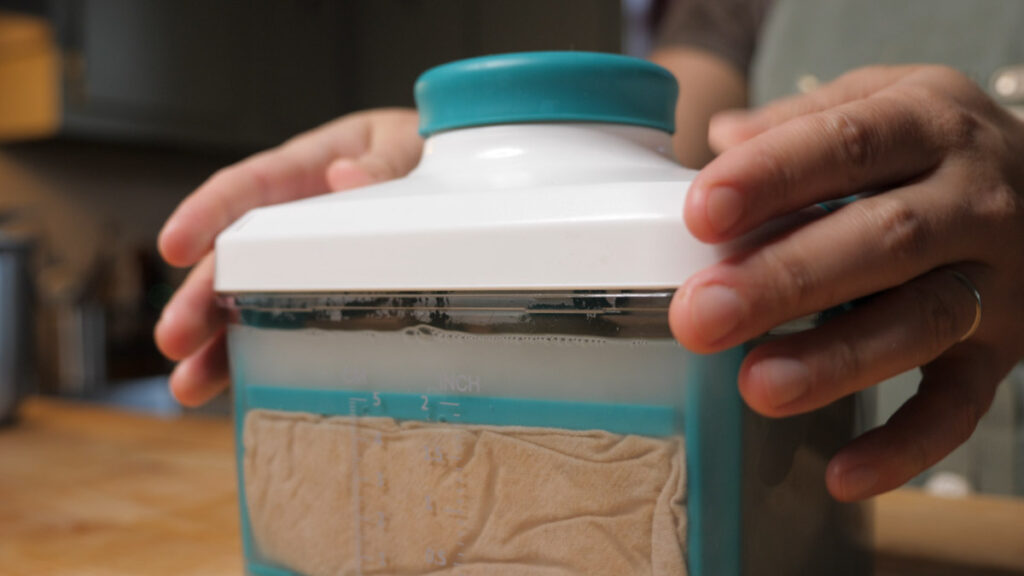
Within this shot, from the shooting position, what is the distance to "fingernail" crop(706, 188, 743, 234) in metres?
0.23

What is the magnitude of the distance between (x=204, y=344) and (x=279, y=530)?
0.15 m

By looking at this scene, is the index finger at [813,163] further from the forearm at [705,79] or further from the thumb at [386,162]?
the forearm at [705,79]

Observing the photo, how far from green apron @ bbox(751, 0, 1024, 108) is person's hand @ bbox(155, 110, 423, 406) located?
60cm

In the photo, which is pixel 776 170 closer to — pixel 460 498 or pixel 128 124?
pixel 460 498

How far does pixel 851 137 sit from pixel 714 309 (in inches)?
3.5

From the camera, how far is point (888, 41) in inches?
35.3

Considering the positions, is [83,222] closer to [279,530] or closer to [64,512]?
[64,512]

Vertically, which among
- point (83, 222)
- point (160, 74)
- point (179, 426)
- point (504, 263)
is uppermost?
point (160, 74)

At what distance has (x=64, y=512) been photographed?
60cm

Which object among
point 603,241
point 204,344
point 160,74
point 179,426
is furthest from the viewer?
point 160,74

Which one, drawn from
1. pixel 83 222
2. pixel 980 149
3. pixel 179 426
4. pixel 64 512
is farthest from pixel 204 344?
pixel 83 222

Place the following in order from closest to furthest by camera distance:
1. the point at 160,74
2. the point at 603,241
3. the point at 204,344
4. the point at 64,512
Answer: the point at 603,241 → the point at 204,344 → the point at 64,512 → the point at 160,74

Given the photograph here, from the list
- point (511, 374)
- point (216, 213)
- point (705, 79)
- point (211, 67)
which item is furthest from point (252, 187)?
point (211, 67)

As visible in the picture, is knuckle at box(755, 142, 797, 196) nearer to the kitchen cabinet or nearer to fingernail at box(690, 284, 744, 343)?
fingernail at box(690, 284, 744, 343)
